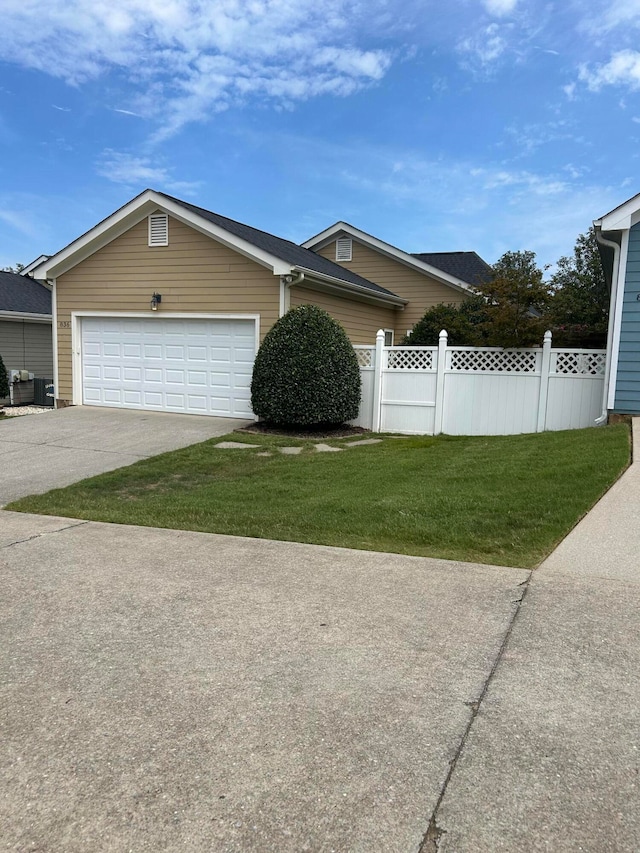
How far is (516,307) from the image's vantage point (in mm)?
11758

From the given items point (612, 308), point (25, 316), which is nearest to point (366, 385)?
point (612, 308)

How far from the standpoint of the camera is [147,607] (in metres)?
3.93

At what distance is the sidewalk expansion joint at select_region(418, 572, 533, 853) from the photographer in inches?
79.1

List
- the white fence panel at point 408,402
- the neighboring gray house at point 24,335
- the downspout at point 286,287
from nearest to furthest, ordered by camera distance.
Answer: the white fence panel at point 408,402, the downspout at point 286,287, the neighboring gray house at point 24,335

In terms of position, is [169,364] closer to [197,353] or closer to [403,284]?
[197,353]

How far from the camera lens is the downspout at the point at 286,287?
12471mm

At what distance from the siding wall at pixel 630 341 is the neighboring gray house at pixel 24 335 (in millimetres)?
14430

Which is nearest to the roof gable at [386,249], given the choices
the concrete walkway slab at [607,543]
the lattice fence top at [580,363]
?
the lattice fence top at [580,363]

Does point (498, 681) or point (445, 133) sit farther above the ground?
point (445, 133)

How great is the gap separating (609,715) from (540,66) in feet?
47.3

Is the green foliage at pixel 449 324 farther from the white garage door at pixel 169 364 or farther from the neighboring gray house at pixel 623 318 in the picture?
the white garage door at pixel 169 364

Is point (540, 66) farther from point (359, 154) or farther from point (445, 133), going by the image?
point (359, 154)

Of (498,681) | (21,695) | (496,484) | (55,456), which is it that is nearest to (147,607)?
(21,695)

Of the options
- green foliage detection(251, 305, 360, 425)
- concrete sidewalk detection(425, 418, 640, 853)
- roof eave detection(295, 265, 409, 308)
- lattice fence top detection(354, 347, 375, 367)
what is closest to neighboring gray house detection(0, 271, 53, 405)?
green foliage detection(251, 305, 360, 425)
